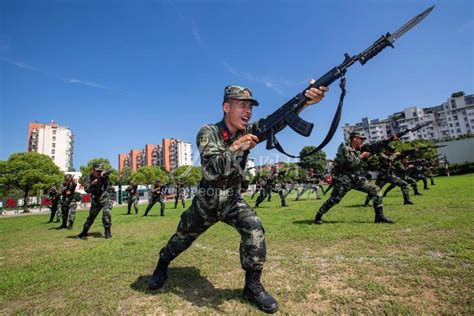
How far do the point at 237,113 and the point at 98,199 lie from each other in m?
7.37

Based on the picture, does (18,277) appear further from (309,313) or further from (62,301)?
(309,313)

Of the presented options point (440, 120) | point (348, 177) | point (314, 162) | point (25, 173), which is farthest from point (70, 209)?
point (440, 120)

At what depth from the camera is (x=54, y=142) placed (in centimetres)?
9862

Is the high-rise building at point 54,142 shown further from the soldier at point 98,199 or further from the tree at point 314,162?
the soldier at point 98,199

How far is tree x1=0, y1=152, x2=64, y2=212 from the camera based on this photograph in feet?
136

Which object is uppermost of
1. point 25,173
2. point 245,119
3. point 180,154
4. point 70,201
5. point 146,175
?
point 180,154

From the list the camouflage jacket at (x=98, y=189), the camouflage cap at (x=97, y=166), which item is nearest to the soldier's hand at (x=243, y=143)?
the camouflage jacket at (x=98, y=189)

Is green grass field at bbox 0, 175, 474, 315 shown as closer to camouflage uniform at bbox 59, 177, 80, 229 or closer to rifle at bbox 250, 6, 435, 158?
rifle at bbox 250, 6, 435, 158

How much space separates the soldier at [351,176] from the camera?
7527 millimetres

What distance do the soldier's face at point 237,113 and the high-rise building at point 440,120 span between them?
11609 centimetres

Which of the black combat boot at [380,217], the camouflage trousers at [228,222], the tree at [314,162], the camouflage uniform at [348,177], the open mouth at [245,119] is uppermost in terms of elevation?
the tree at [314,162]

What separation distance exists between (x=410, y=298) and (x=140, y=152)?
171957 millimetres

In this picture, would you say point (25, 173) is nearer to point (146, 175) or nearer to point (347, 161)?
point (146, 175)

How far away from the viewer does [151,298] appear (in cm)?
346
